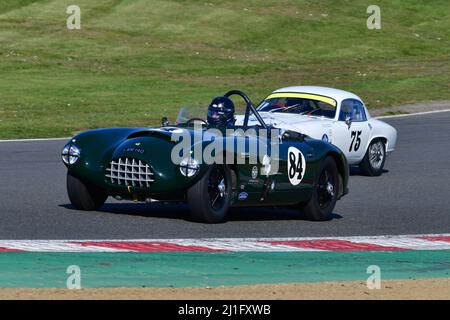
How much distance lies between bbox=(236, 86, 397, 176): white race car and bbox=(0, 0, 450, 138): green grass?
259 inches

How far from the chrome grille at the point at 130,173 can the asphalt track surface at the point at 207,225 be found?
1.32 ft

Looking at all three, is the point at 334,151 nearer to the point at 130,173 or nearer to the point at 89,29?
the point at 130,173

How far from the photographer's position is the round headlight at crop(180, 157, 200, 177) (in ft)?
39.5

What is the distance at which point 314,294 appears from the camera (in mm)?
8672

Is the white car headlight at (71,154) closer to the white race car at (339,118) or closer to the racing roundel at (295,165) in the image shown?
the racing roundel at (295,165)

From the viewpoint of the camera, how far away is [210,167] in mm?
12102

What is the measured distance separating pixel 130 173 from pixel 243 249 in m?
1.97

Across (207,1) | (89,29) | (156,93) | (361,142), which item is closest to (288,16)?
(207,1)

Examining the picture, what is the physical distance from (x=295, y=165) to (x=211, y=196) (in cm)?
111

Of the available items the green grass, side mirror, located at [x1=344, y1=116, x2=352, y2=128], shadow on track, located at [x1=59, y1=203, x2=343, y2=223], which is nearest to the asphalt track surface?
shadow on track, located at [x1=59, y1=203, x2=343, y2=223]

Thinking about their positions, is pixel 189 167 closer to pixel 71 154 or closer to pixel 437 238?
pixel 71 154

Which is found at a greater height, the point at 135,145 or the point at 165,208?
the point at 135,145
